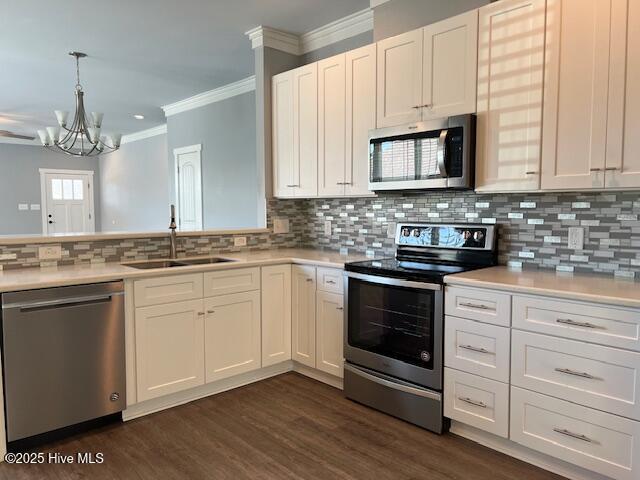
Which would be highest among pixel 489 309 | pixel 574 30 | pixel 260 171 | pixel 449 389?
pixel 574 30

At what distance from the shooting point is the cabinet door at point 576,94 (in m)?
2.10

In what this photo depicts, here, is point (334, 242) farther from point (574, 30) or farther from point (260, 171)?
point (574, 30)

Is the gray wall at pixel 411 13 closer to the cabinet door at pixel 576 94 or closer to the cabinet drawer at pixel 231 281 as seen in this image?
the cabinet door at pixel 576 94

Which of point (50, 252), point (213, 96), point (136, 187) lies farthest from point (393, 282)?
point (136, 187)

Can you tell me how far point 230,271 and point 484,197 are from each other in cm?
170

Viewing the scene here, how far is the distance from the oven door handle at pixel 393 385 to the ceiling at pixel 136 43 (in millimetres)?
2595

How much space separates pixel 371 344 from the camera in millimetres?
2791

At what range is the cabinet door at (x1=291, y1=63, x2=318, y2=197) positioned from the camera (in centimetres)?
354

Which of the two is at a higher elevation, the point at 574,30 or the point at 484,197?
the point at 574,30

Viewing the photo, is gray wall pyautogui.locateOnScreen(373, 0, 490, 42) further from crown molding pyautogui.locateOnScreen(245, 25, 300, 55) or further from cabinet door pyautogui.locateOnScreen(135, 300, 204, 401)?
cabinet door pyautogui.locateOnScreen(135, 300, 204, 401)

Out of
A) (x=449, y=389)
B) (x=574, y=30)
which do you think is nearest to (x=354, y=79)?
(x=574, y=30)

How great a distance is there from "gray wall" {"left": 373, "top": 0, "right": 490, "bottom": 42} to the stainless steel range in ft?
4.27

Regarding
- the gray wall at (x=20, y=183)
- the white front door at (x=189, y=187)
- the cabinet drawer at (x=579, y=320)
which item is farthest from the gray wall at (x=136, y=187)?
the cabinet drawer at (x=579, y=320)

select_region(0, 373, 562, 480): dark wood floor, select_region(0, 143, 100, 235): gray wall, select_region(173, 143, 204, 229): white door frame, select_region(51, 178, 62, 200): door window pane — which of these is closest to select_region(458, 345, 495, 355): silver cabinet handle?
select_region(0, 373, 562, 480): dark wood floor
